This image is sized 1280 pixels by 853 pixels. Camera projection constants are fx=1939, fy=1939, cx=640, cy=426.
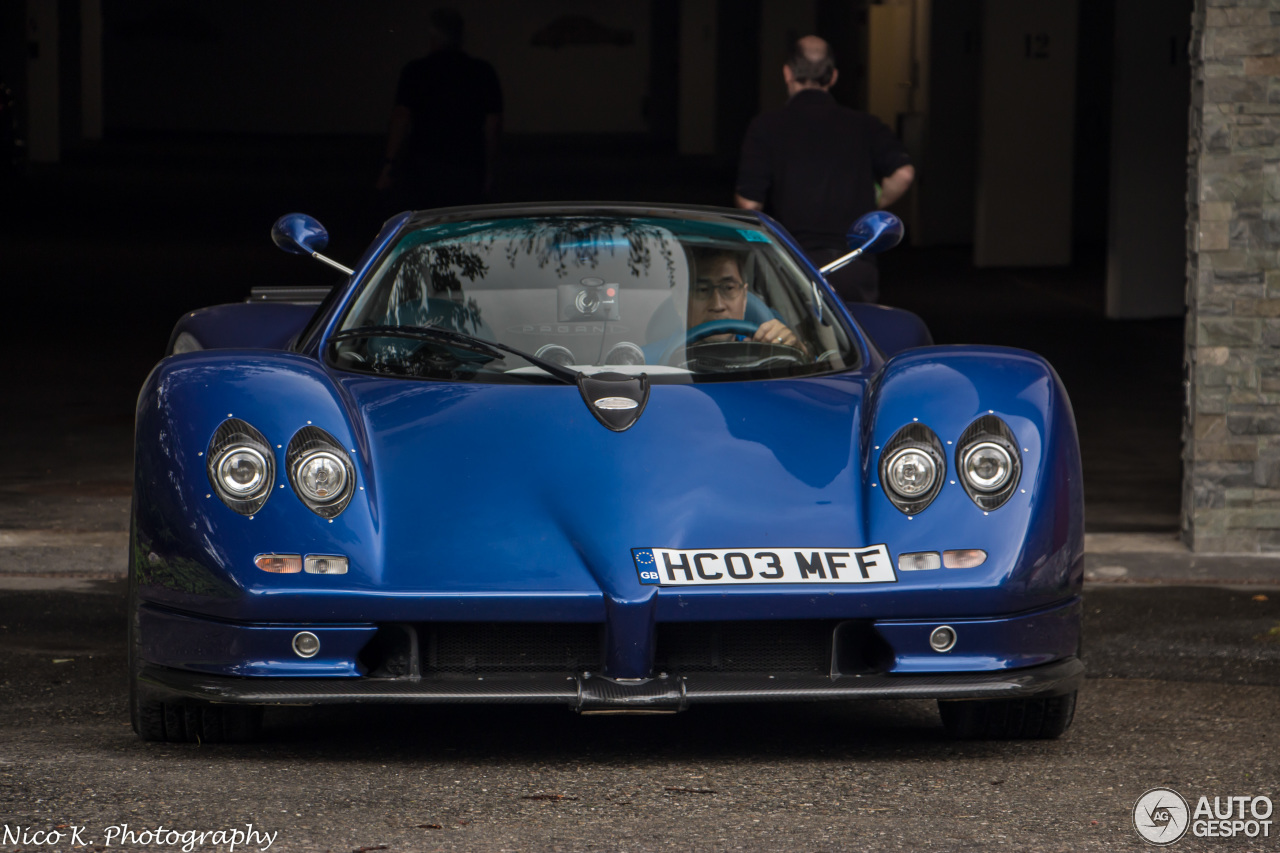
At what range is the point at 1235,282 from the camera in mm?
6512

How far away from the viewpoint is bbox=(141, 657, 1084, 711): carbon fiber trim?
12.4 feet

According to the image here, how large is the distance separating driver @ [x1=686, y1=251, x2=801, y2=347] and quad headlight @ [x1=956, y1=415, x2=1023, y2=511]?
0.79 metres

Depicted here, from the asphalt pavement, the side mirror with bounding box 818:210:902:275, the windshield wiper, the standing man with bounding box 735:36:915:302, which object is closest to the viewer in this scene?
the asphalt pavement

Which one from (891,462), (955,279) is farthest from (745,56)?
(891,462)

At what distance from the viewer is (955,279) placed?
1630cm

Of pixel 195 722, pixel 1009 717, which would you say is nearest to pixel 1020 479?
pixel 1009 717

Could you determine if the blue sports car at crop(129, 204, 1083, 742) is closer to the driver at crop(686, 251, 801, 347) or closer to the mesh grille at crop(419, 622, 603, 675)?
the mesh grille at crop(419, 622, 603, 675)

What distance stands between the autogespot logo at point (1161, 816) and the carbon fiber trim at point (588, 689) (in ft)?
1.21

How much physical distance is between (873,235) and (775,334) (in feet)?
2.49

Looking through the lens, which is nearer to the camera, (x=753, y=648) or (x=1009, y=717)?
(x=753, y=648)

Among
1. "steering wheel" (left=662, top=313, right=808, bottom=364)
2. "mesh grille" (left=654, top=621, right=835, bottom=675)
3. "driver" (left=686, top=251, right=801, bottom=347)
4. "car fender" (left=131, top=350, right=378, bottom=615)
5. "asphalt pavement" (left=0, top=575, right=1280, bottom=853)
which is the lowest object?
"asphalt pavement" (left=0, top=575, right=1280, bottom=853)

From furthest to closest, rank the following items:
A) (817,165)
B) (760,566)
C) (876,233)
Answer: (817,165), (876,233), (760,566)

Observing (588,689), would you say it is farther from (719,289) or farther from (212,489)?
(719,289)

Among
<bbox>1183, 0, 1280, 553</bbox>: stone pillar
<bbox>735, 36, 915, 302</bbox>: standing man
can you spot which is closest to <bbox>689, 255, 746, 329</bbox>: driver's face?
<bbox>1183, 0, 1280, 553</bbox>: stone pillar
